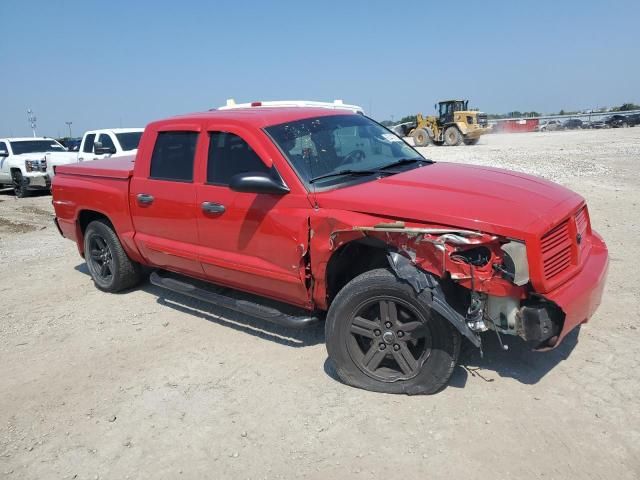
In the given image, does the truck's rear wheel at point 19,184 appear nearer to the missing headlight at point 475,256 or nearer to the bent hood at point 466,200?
the bent hood at point 466,200

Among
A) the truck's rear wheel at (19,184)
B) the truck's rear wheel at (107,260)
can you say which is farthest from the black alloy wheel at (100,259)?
the truck's rear wheel at (19,184)

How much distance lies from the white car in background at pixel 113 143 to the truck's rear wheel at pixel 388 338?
390 inches

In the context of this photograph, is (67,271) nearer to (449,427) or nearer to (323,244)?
(323,244)

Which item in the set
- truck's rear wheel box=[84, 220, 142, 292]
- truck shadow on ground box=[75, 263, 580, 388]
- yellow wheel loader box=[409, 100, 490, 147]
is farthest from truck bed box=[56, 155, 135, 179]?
yellow wheel loader box=[409, 100, 490, 147]

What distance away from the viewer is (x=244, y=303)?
14.2 ft

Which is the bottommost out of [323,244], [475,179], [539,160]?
[539,160]

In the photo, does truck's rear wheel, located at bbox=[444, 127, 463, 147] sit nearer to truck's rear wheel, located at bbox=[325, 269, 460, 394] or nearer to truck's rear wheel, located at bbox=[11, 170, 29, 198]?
truck's rear wheel, located at bbox=[11, 170, 29, 198]

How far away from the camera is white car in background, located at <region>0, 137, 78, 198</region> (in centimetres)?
1486

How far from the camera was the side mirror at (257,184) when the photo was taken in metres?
3.71

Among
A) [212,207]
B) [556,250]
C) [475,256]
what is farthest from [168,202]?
[556,250]

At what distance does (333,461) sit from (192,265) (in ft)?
7.70

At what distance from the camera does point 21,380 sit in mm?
4129

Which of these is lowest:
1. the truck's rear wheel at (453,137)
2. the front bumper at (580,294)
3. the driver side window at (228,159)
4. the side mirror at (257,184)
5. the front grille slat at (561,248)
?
the truck's rear wheel at (453,137)

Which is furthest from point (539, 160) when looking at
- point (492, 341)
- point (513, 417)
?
point (513, 417)
